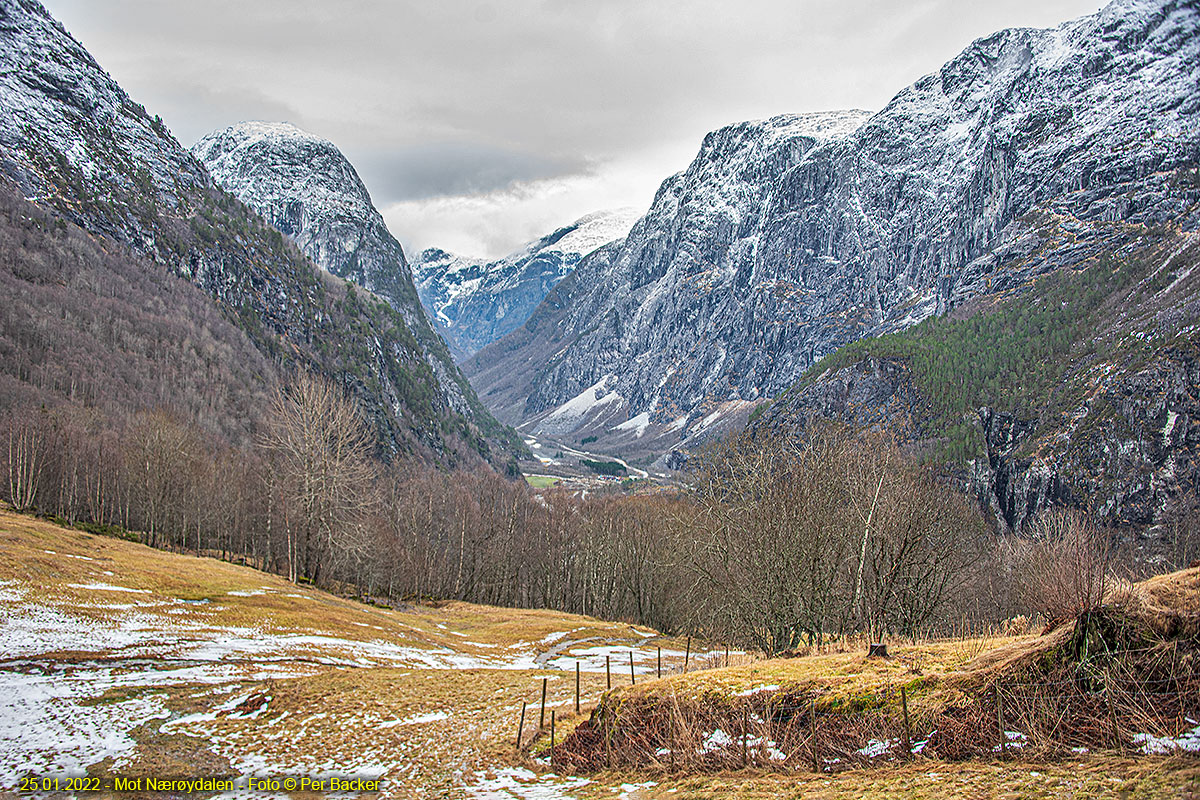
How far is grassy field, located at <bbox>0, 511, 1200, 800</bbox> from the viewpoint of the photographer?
1017cm

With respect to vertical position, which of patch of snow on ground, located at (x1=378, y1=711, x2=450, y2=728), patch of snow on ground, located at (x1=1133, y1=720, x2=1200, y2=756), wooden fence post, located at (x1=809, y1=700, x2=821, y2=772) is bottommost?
patch of snow on ground, located at (x1=378, y1=711, x2=450, y2=728)

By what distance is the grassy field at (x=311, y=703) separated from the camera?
10.2m

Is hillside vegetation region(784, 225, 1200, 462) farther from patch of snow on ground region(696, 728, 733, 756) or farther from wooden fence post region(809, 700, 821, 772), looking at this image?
patch of snow on ground region(696, 728, 733, 756)

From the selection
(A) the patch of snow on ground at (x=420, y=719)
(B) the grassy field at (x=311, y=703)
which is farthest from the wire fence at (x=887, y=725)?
(A) the patch of snow on ground at (x=420, y=719)

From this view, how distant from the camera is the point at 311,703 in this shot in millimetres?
19266

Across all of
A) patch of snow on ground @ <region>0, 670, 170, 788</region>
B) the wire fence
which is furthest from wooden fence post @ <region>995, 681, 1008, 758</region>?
patch of snow on ground @ <region>0, 670, 170, 788</region>

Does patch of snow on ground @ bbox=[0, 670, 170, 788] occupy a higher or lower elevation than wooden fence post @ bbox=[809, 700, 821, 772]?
lower

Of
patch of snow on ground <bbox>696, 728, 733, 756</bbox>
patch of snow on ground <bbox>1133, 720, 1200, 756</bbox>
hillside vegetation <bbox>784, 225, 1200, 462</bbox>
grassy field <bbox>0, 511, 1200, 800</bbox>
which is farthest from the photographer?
hillside vegetation <bbox>784, 225, 1200, 462</bbox>

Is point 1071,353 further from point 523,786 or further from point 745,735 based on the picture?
point 523,786

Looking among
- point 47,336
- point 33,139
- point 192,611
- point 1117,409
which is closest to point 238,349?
point 47,336

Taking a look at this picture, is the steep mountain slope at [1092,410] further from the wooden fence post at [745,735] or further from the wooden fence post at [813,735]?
the wooden fence post at [813,735]

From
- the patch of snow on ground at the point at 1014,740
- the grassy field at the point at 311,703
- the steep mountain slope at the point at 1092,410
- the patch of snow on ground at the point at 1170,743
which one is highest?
the steep mountain slope at the point at 1092,410

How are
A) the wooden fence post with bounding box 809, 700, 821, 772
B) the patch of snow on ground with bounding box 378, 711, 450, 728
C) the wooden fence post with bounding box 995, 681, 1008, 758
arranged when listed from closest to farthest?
the wooden fence post with bounding box 995, 681, 1008, 758
the wooden fence post with bounding box 809, 700, 821, 772
the patch of snow on ground with bounding box 378, 711, 450, 728

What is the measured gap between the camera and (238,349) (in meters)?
183
